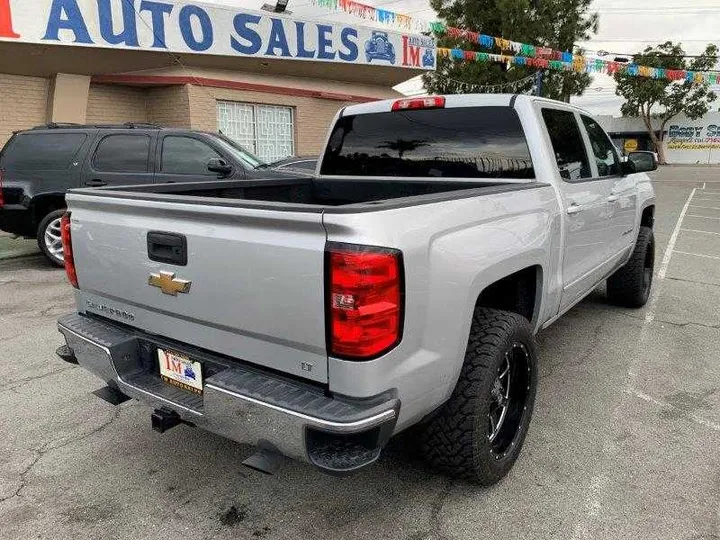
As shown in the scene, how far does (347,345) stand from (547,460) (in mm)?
1571

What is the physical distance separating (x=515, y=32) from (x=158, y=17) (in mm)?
17660

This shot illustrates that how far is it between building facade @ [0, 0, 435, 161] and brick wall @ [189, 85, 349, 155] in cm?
3

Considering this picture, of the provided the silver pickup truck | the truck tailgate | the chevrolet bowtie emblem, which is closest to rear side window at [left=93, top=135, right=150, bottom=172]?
the silver pickup truck

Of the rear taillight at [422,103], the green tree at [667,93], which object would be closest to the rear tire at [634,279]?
the rear taillight at [422,103]

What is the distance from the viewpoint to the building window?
1438 centimetres

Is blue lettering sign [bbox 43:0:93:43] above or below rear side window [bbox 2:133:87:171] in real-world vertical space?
above

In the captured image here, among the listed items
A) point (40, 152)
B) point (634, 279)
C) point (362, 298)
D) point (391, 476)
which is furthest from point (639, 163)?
point (40, 152)

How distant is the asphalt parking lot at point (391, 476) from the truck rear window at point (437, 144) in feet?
5.01

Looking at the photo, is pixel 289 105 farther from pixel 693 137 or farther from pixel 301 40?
pixel 693 137

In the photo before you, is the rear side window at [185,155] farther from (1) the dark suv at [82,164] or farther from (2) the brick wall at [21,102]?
(2) the brick wall at [21,102]

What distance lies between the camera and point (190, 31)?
12.7 metres

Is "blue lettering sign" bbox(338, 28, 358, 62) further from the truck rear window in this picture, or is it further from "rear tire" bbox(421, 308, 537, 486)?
"rear tire" bbox(421, 308, 537, 486)

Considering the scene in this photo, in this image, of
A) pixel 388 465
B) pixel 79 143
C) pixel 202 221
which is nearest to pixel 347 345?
pixel 202 221

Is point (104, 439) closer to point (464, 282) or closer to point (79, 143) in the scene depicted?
point (464, 282)
